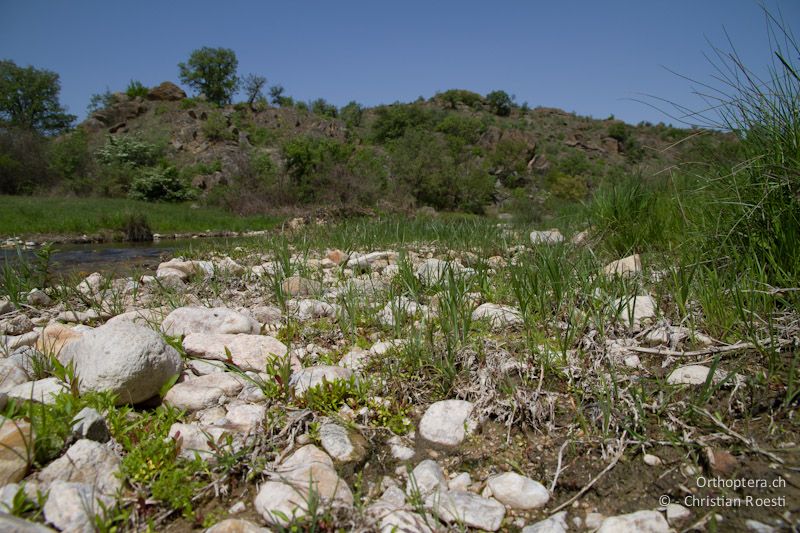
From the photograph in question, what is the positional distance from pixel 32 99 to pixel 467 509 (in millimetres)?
63399

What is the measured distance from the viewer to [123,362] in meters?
1.68

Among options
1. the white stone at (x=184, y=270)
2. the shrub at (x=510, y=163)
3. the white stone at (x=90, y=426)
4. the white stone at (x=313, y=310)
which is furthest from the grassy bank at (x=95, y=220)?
the shrub at (x=510, y=163)

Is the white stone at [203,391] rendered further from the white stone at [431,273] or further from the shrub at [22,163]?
the shrub at [22,163]

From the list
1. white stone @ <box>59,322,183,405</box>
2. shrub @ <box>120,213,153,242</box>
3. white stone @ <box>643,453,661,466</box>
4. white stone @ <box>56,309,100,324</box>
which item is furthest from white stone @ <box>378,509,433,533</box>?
shrub @ <box>120,213,153,242</box>

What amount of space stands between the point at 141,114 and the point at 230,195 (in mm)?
31301

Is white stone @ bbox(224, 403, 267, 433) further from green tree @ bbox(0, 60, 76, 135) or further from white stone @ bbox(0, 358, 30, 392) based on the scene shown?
green tree @ bbox(0, 60, 76, 135)

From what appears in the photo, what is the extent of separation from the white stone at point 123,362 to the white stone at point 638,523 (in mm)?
1652

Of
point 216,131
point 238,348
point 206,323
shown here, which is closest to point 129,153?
point 216,131

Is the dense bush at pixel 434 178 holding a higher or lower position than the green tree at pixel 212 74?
lower

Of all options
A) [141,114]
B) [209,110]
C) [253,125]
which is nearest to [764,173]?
[253,125]

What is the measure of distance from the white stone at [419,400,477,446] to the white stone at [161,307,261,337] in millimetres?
1293

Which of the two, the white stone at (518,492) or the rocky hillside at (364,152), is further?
the rocky hillside at (364,152)

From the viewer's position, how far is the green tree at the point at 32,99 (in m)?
45.5

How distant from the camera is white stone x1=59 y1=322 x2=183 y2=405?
5.48 ft
